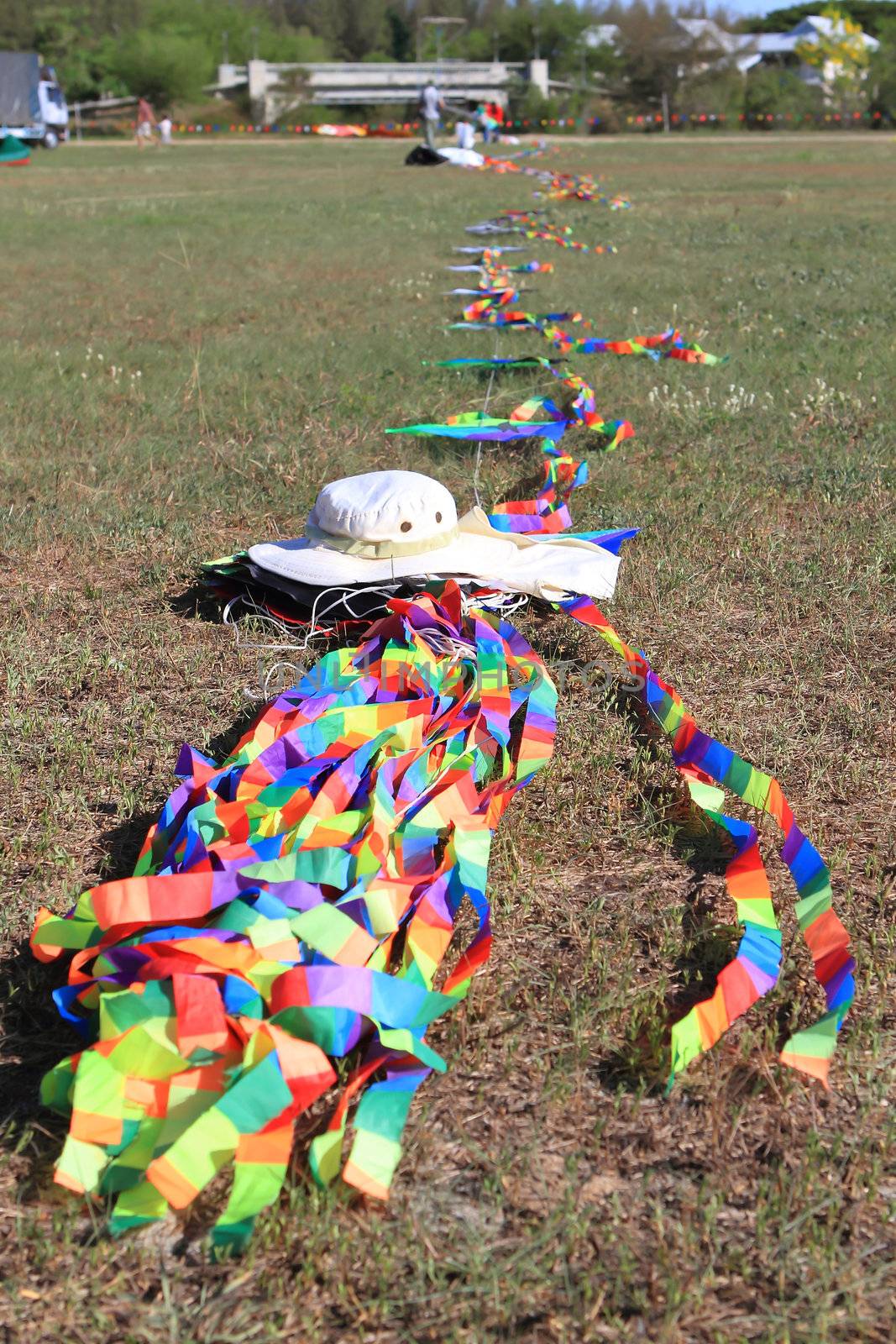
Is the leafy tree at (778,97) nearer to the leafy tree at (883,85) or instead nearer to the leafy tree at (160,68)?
the leafy tree at (883,85)

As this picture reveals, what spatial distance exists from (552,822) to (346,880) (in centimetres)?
62

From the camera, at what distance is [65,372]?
24.0 feet

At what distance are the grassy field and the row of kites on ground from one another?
0.07m


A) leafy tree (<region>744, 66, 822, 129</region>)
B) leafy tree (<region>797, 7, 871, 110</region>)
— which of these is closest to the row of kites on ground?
leafy tree (<region>744, 66, 822, 129</region>)

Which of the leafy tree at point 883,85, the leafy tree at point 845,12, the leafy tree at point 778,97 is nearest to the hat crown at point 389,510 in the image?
the leafy tree at point 883,85

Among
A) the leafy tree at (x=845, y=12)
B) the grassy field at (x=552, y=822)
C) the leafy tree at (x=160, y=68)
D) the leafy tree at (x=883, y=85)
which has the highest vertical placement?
the leafy tree at (x=845, y=12)

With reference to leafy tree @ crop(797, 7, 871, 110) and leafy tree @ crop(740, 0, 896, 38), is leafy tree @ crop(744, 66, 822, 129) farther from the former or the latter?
leafy tree @ crop(740, 0, 896, 38)

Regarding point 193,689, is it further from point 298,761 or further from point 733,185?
point 733,185

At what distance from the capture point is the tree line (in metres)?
63.8

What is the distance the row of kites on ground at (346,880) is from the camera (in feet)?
5.70

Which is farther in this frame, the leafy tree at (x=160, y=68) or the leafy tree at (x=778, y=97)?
the leafy tree at (x=160, y=68)

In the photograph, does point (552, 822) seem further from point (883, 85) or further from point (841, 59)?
point (841, 59)

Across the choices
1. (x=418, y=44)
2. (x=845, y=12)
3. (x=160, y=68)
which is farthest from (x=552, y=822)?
(x=845, y=12)

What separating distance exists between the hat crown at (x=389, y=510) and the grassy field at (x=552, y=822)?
0.43m
